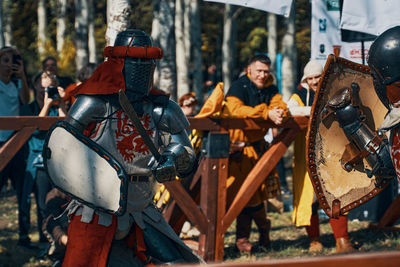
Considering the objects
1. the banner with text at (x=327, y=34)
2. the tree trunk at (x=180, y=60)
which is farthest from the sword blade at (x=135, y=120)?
the tree trunk at (x=180, y=60)

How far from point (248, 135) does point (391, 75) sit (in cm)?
296

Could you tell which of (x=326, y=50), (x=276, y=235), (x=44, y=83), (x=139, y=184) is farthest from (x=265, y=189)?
(x=139, y=184)

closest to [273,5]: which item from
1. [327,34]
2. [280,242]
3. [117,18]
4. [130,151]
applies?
[327,34]

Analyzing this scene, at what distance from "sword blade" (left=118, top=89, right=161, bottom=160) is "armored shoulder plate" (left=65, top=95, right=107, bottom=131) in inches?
6.0

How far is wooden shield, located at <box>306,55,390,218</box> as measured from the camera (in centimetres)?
358

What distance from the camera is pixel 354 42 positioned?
7.07 m

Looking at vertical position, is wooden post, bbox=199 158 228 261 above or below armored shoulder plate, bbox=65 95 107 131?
below

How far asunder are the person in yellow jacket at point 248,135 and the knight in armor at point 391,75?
2651mm

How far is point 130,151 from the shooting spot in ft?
11.8

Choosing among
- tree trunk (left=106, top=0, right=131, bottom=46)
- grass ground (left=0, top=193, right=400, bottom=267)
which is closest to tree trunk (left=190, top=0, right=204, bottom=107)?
grass ground (left=0, top=193, right=400, bottom=267)

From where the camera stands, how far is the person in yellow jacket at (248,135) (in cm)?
587

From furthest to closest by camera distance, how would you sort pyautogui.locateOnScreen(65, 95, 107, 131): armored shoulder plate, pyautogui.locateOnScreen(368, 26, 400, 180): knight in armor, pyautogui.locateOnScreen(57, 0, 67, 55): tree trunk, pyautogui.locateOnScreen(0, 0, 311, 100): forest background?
pyautogui.locateOnScreen(57, 0, 67, 55): tree trunk
pyautogui.locateOnScreen(0, 0, 311, 100): forest background
pyautogui.locateOnScreen(65, 95, 107, 131): armored shoulder plate
pyautogui.locateOnScreen(368, 26, 400, 180): knight in armor

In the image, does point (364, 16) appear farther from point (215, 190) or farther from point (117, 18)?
point (117, 18)

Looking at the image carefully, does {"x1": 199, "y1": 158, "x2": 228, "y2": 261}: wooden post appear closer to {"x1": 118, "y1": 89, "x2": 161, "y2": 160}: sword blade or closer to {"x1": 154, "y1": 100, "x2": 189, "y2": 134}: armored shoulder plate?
{"x1": 154, "y1": 100, "x2": 189, "y2": 134}: armored shoulder plate
